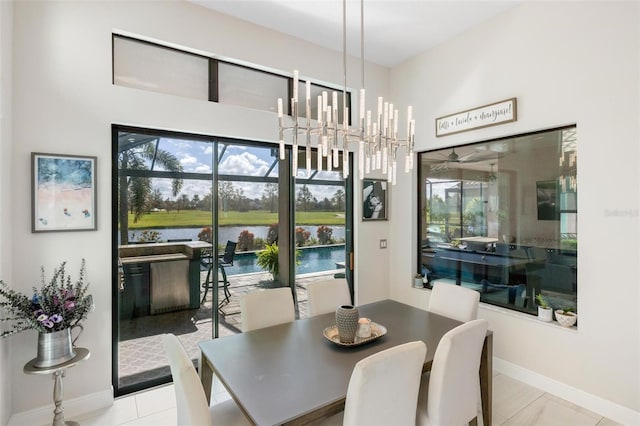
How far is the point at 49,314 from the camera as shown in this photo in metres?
2.18

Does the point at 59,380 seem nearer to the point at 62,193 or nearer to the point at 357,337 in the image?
the point at 62,193

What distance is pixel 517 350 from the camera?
3059 mm

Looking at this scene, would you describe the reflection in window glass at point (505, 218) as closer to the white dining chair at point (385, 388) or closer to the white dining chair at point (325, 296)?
the white dining chair at point (325, 296)

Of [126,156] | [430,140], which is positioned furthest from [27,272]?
[430,140]

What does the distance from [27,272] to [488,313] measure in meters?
4.08

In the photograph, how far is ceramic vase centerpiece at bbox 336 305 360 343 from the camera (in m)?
1.99

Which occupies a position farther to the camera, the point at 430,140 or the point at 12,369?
the point at 430,140

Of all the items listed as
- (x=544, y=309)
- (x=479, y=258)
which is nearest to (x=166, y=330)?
(x=479, y=258)

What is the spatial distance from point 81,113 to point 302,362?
2.54 metres

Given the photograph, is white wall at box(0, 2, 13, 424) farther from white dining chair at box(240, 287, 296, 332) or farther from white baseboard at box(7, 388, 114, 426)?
white dining chair at box(240, 287, 296, 332)

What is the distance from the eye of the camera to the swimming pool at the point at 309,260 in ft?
11.1

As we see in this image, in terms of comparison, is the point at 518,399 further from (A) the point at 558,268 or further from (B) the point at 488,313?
(A) the point at 558,268

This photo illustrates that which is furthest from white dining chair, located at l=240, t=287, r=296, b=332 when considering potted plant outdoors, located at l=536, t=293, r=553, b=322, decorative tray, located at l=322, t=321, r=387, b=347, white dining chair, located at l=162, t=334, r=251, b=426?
potted plant outdoors, located at l=536, t=293, r=553, b=322

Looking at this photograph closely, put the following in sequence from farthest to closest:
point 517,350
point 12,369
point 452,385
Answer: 1. point 517,350
2. point 12,369
3. point 452,385
